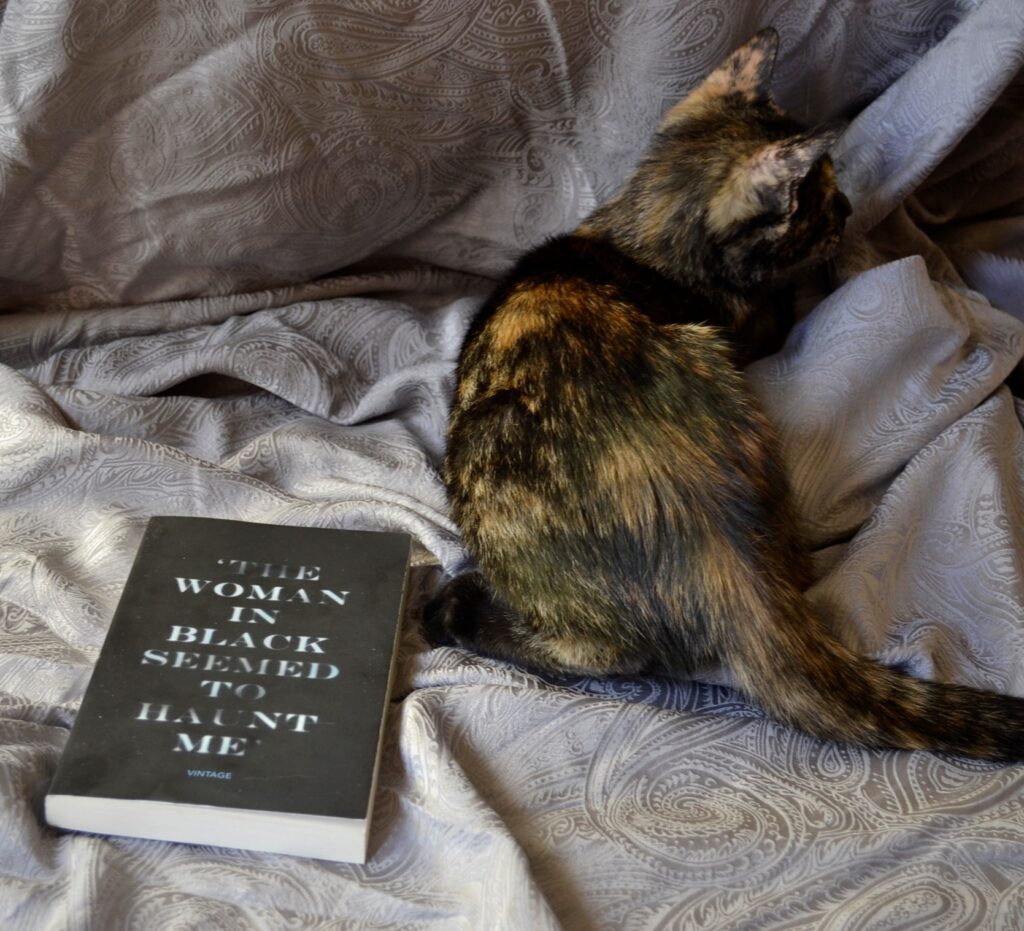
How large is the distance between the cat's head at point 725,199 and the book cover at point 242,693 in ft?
1.66

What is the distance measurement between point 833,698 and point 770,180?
1.84 ft

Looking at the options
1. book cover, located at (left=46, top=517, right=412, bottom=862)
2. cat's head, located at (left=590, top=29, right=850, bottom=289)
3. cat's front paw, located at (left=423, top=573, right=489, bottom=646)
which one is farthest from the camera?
cat's head, located at (left=590, top=29, right=850, bottom=289)

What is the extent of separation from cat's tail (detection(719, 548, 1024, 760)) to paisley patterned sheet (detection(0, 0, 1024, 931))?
1.1 inches

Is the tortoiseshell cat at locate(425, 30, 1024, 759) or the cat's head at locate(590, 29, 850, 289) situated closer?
the tortoiseshell cat at locate(425, 30, 1024, 759)

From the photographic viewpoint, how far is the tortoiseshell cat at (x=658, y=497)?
0.82 metres

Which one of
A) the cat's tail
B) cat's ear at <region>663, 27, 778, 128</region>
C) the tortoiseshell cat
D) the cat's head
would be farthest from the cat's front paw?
cat's ear at <region>663, 27, 778, 128</region>

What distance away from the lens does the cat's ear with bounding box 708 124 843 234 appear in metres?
1.00

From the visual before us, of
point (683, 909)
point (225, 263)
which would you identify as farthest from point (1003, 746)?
point (225, 263)

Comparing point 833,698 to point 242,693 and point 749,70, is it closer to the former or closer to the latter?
point 242,693

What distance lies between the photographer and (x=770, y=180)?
1052 mm

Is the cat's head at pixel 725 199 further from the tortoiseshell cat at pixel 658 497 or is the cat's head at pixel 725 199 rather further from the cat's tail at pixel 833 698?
the cat's tail at pixel 833 698

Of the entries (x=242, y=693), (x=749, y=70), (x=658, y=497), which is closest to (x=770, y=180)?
(x=749, y=70)

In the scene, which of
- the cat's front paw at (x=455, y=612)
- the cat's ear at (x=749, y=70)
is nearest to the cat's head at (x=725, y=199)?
the cat's ear at (x=749, y=70)

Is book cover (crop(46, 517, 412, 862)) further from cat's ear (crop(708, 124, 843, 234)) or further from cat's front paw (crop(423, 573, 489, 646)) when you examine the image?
cat's ear (crop(708, 124, 843, 234))
